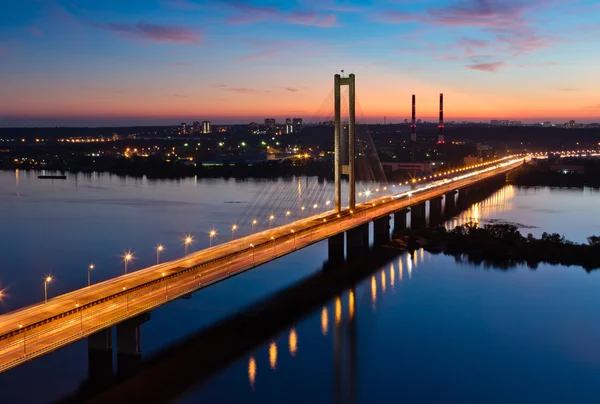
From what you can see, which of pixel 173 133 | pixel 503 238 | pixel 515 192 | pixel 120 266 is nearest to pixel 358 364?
pixel 120 266

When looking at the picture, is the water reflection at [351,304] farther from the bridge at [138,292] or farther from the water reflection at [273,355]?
the water reflection at [273,355]

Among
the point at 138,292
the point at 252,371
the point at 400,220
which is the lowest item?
the point at 252,371

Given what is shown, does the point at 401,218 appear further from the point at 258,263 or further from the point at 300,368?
the point at 300,368

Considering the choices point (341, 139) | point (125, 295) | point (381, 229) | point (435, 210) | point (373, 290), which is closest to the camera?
point (125, 295)

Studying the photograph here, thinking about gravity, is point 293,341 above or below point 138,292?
below

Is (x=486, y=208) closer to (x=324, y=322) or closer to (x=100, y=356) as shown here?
(x=324, y=322)

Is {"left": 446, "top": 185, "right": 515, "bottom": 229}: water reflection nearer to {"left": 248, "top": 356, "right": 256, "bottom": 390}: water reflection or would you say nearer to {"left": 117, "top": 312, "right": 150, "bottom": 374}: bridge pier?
{"left": 248, "top": 356, "right": 256, "bottom": 390}: water reflection

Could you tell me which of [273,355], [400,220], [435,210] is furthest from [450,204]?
[273,355]
